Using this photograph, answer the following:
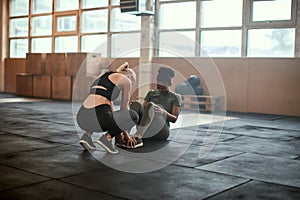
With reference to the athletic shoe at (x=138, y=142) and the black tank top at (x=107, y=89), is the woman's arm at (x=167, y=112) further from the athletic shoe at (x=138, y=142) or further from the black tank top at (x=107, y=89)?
the black tank top at (x=107, y=89)

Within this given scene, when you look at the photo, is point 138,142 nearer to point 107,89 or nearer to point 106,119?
point 106,119

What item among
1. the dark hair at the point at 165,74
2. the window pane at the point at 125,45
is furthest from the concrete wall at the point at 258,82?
the dark hair at the point at 165,74

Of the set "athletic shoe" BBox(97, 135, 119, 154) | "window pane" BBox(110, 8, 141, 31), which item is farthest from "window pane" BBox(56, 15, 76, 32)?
"athletic shoe" BBox(97, 135, 119, 154)

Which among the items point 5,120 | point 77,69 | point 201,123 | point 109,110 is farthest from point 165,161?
point 77,69

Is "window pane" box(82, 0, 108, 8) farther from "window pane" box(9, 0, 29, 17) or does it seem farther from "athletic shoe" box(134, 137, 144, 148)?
"athletic shoe" box(134, 137, 144, 148)

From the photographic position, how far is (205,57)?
33.0 ft

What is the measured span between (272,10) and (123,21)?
14.6 ft

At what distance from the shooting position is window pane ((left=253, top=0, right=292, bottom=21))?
890cm

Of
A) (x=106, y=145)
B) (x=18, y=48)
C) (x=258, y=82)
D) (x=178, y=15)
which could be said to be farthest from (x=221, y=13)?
(x=18, y=48)

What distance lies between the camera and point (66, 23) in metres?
13.3

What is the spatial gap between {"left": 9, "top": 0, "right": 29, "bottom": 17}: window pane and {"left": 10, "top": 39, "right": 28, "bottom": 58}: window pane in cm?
101

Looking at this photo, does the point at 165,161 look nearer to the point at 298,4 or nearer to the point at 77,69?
the point at 298,4

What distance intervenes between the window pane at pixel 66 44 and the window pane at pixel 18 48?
173 cm

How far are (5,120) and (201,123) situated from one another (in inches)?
132
